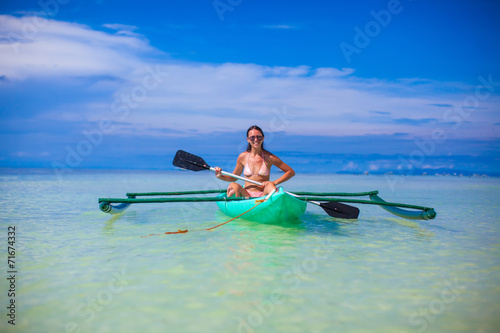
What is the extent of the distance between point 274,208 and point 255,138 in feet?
5.68

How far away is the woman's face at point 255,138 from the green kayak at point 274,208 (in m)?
1.28

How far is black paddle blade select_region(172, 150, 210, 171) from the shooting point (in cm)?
750

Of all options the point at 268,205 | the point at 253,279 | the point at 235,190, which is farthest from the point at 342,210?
the point at 253,279

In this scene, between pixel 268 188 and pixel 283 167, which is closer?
pixel 268 188

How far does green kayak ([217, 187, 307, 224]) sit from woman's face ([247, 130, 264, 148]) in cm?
128

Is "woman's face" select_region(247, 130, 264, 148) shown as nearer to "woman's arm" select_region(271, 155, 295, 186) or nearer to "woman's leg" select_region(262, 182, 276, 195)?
"woman's arm" select_region(271, 155, 295, 186)

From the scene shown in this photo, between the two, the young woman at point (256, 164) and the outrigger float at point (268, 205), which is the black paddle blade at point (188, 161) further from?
the young woman at point (256, 164)

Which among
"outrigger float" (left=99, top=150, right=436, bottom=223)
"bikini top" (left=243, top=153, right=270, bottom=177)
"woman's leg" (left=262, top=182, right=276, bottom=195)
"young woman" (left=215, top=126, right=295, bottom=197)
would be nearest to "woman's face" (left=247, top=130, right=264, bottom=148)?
"young woman" (left=215, top=126, right=295, bottom=197)

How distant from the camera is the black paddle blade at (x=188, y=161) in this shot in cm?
750

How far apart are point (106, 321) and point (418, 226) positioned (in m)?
6.37

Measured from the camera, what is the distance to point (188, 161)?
7590mm

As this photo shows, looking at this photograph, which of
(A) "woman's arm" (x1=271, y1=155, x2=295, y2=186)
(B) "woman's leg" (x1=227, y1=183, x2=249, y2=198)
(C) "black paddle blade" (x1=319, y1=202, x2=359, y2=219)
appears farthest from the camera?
(A) "woman's arm" (x1=271, y1=155, x2=295, y2=186)

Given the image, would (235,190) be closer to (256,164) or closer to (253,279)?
(256,164)

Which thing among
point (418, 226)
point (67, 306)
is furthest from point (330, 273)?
point (418, 226)
